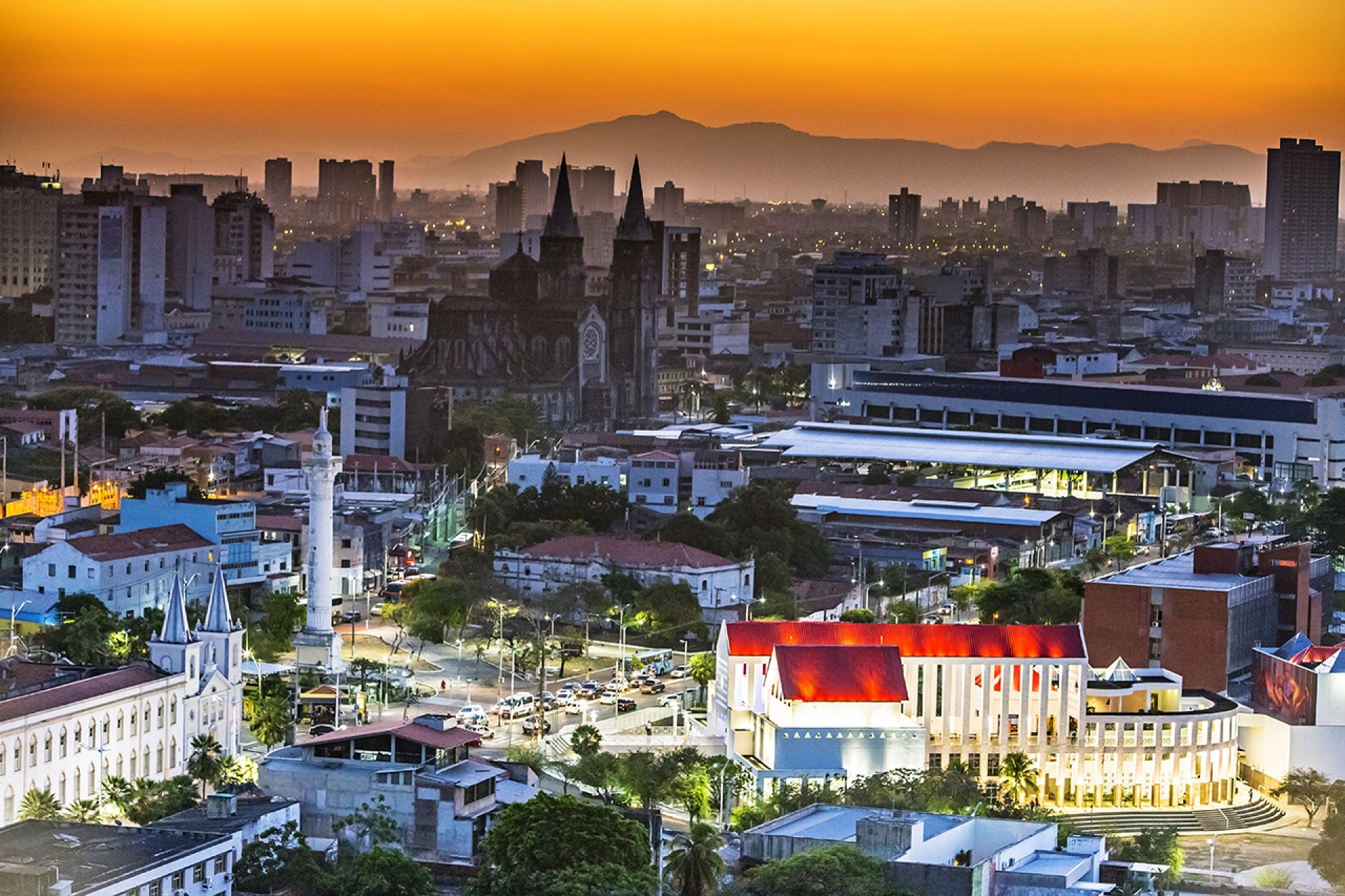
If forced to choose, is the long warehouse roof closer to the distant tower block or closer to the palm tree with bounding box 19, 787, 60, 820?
the distant tower block

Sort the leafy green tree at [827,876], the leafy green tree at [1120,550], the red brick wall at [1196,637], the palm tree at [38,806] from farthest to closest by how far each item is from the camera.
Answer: the leafy green tree at [1120,550], the red brick wall at [1196,637], the palm tree at [38,806], the leafy green tree at [827,876]

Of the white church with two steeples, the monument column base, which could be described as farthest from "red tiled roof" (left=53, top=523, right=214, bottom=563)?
the white church with two steeples

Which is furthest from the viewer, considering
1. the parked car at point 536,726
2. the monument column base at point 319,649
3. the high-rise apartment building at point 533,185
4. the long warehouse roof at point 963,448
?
the high-rise apartment building at point 533,185

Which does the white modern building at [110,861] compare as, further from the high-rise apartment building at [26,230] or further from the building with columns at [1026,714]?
the high-rise apartment building at [26,230]

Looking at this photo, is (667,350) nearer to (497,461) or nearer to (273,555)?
(497,461)

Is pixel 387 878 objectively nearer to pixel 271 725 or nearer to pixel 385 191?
pixel 271 725

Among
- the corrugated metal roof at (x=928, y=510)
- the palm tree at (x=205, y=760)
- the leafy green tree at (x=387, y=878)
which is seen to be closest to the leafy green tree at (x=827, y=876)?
the leafy green tree at (x=387, y=878)

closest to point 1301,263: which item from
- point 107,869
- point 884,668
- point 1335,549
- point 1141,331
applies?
point 1141,331
